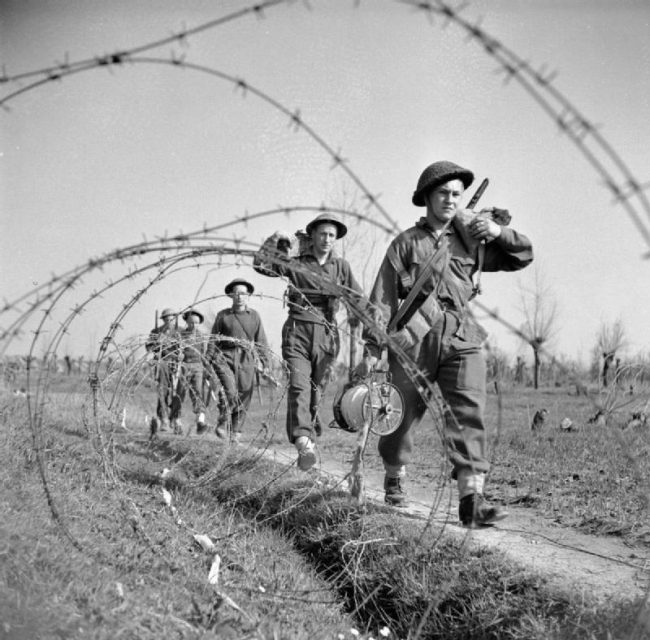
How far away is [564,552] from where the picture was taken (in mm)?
3900

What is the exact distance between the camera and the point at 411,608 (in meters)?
3.62

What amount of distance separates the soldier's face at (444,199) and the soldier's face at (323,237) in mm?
1510

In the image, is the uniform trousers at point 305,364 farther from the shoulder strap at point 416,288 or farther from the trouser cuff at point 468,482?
the trouser cuff at point 468,482

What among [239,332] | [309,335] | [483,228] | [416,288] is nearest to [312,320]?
[309,335]

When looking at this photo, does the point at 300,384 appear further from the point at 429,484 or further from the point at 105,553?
the point at 105,553

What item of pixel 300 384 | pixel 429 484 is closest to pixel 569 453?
pixel 429 484

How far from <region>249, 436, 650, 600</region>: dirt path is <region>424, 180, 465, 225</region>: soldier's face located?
1.77 m

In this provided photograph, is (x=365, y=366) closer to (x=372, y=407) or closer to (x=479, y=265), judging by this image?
(x=372, y=407)

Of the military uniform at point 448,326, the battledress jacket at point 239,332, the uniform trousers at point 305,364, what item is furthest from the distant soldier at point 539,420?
the military uniform at point 448,326

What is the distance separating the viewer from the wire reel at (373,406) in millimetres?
4613

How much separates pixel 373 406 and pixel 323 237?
77.2 inches

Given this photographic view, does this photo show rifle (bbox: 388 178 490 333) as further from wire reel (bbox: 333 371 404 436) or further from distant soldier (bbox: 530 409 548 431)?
distant soldier (bbox: 530 409 548 431)

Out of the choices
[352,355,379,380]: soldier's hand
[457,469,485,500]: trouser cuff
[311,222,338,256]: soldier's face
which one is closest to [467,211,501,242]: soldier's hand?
[352,355,379,380]: soldier's hand

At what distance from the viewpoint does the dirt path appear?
3324 mm
